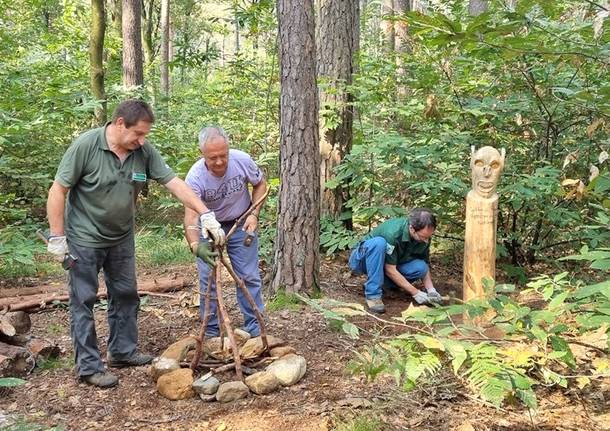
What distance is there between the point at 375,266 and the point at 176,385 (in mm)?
2442

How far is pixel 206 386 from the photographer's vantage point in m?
3.31

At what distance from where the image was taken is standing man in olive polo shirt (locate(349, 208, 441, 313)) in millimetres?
5098

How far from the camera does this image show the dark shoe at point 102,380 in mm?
3531

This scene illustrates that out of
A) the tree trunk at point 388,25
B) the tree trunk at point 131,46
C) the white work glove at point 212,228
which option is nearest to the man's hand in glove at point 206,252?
the white work glove at point 212,228

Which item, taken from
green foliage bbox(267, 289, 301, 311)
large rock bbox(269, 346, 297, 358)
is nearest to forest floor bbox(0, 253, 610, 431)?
large rock bbox(269, 346, 297, 358)

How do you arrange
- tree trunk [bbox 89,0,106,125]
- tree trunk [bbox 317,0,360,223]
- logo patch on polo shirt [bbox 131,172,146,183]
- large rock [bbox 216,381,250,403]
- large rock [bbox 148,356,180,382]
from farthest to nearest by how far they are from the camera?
1. tree trunk [bbox 89,0,106,125]
2. tree trunk [bbox 317,0,360,223]
3. logo patch on polo shirt [bbox 131,172,146,183]
4. large rock [bbox 148,356,180,382]
5. large rock [bbox 216,381,250,403]

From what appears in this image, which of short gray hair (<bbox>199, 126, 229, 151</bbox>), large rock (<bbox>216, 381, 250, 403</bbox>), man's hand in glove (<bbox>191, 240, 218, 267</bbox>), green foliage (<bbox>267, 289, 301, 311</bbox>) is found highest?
short gray hair (<bbox>199, 126, 229, 151</bbox>)

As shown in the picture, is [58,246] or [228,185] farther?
[228,185]

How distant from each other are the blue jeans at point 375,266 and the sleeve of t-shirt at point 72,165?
2808mm

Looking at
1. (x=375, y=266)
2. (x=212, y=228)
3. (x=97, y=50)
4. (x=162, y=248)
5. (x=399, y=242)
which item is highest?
(x=97, y=50)

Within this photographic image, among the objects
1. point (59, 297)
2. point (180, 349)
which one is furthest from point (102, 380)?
point (59, 297)

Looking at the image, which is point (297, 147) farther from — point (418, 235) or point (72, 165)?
point (72, 165)

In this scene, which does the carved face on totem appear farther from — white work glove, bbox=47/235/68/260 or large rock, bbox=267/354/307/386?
white work glove, bbox=47/235/68/260

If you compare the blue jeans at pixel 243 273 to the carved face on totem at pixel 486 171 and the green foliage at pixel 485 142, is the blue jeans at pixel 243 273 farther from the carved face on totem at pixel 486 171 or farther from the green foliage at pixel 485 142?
the green foliage at pixel 485 142
